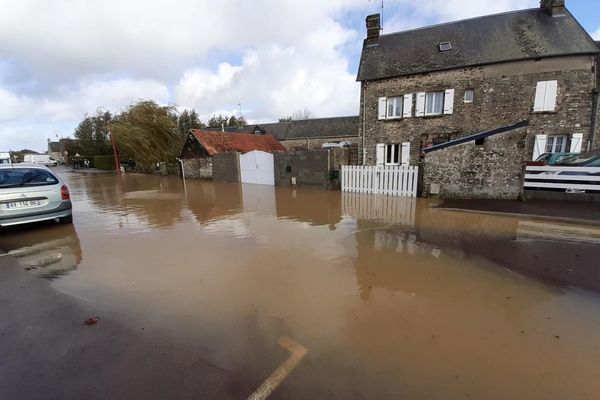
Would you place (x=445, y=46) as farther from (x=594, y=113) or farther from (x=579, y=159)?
(x=579, y=159)

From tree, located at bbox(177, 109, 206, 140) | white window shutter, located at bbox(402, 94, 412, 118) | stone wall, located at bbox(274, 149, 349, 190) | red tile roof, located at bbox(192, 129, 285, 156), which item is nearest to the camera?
stone wall, located at bbox(274, 149, 349, 190)

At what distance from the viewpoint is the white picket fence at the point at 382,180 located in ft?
33.6

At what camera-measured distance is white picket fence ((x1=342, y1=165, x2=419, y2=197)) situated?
10.2m

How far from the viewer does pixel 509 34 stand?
15.2 metres

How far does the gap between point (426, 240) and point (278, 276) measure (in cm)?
321

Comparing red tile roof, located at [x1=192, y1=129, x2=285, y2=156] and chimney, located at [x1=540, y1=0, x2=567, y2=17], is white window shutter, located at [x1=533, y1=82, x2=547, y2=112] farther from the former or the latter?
red tile roof, located at [x1=192, y1=129, x2=285, y2=156]

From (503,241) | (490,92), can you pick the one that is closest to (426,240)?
(503,241)

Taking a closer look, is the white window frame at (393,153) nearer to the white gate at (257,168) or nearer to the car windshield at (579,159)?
the white gate at (257,168)

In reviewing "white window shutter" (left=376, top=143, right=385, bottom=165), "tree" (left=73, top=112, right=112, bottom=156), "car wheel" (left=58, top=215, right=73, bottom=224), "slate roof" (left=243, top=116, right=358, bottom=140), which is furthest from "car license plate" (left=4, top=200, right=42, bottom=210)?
"tree" (left=73, top=112, right=112, bottom=156)

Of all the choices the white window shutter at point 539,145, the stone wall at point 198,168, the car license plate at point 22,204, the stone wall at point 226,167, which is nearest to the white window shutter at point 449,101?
the white window shutter at point 539,145

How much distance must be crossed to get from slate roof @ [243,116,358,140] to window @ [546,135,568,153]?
60.6ft

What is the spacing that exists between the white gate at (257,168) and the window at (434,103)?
9347 millimetres

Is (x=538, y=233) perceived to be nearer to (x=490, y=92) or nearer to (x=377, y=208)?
(x=377, y=208)

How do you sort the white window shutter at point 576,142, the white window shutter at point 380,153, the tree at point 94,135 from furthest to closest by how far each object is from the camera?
the tree at point 94,135 < the white window shutter at point 380,153 < the white window shutter at point 576,142
